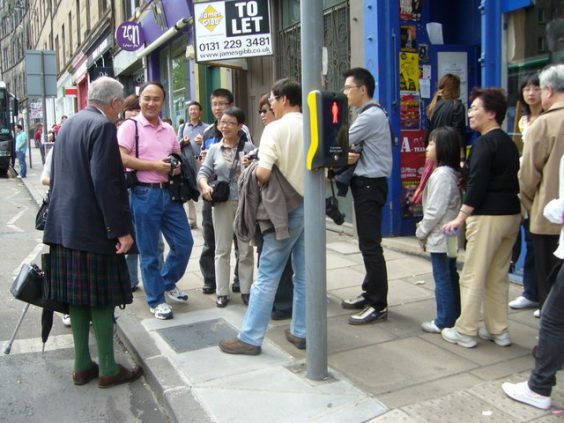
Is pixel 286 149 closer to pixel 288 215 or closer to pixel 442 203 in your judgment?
pixel 288 215

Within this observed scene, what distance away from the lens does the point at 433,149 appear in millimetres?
4121

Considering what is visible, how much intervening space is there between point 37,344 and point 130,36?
1278 cm

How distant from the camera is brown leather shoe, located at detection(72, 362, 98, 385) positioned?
3.84 meters

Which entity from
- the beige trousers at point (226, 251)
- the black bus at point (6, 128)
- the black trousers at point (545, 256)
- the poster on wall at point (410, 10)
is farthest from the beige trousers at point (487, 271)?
the black bus at point (6, 128)

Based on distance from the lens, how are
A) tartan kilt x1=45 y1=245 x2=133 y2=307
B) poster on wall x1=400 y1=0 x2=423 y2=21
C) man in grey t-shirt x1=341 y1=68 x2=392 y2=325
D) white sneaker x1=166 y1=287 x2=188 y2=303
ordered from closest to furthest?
tartan kilt x1=45 y1=245 x2=133 y2=307 → man in grey t-shirt x1=341 y1=68 x2=392 y2=325 → white sneaker x1=166 y1=287 x2=188 y2=303 → poster on wall x1=400 y1=0 x2=423 y2=21

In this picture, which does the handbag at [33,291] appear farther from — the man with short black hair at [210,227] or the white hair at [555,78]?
the white hair at [555,78]

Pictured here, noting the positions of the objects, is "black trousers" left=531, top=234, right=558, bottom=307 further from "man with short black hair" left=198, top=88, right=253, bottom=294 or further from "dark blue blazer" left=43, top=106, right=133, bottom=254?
"man with short black hair" left=198, top=88, right=253, bottom=294

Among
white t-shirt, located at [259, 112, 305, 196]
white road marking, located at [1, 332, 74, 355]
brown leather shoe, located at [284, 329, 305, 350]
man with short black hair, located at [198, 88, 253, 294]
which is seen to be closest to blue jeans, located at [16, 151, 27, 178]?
man with short black hair, located at [198, 88, 253, 294]

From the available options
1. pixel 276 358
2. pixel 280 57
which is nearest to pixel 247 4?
pixel 280 57

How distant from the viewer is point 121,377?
384 centimetres

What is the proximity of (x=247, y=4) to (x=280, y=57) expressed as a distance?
1.52 meters

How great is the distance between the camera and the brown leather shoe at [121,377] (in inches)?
149

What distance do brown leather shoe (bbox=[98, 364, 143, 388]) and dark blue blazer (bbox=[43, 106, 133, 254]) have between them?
835 mm

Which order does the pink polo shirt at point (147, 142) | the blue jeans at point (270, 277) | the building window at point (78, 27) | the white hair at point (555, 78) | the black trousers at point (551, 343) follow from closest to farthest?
1. the black trousers at point (551, 343)
2. the white hair at point (555, 78)
3. the blue jeans at point (270, 277)
4. the pink polo shirt at point (147, 142)
5. the building window at point (78, 27)
